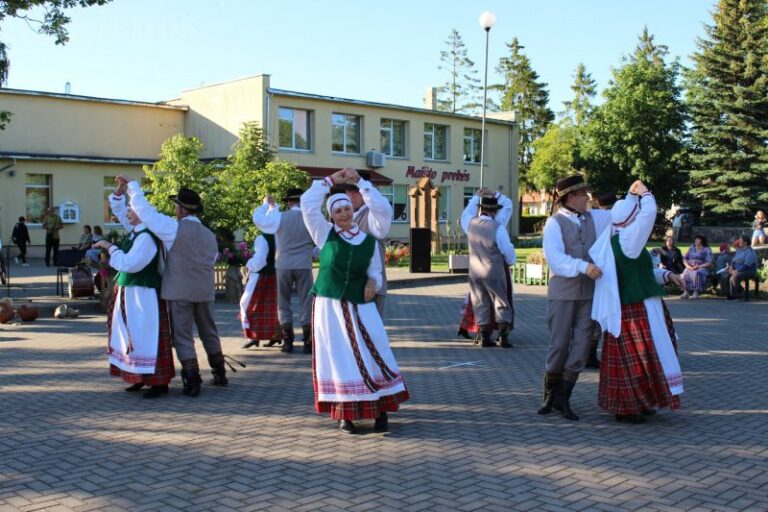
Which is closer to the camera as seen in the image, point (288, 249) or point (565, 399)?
point (565, 399)

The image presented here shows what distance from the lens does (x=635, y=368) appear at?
6.55m

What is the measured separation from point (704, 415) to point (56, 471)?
16.8 feet

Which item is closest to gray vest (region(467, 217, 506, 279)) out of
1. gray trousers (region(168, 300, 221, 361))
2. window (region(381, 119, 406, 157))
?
gray trousers (region(168, 300, 221, 361))

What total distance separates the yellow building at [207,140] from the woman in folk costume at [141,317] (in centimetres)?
2728

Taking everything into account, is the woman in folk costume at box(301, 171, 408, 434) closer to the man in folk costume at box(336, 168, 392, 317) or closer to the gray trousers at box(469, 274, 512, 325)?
the man in folk costume at box(336, 168, 392, 317)

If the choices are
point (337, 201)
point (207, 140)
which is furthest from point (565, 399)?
point (207, 140)

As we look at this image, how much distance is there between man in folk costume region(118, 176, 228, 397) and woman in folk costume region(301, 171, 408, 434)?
1.70 metres

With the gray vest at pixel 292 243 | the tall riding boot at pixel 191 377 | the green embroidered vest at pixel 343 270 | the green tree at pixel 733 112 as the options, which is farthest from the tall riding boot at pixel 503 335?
the green tree at pixel 733 112

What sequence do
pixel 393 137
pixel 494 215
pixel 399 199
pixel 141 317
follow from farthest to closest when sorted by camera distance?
pixel 399 199 → pixel 393 137 → pixel 494 215 → pixel 141 317

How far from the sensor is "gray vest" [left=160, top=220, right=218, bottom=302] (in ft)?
25.5

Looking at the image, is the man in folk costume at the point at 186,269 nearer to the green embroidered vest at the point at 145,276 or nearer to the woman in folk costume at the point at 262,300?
the green embroidered vest at the point at 145,276

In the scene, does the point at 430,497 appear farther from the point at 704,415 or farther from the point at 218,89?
the point at 218,89

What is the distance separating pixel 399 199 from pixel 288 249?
32.8 meters

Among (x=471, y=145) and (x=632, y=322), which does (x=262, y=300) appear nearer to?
(x=632, y=322)
